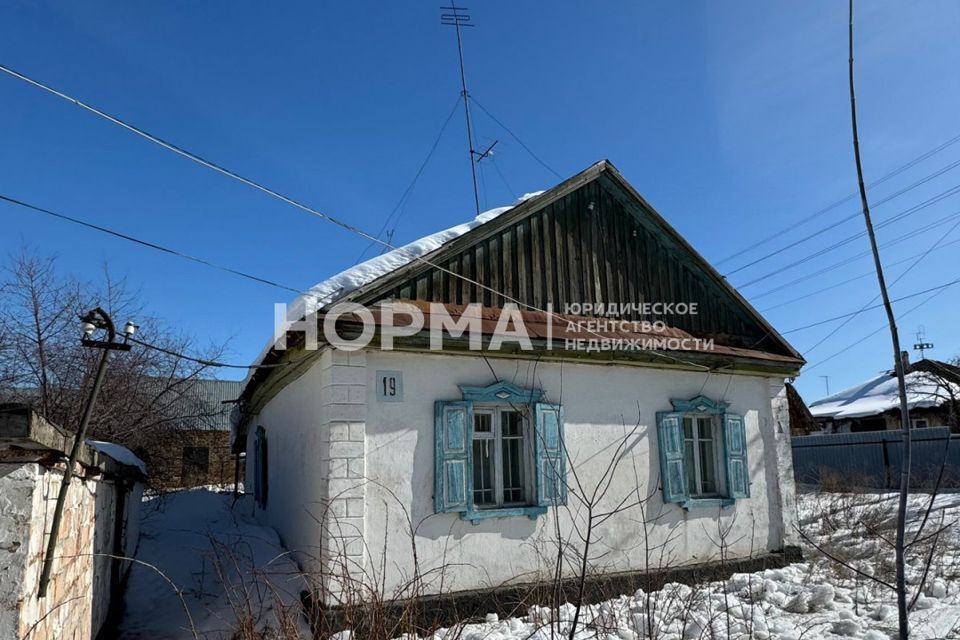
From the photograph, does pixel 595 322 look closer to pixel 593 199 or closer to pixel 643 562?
pixel 593 199

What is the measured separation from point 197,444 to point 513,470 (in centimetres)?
2512

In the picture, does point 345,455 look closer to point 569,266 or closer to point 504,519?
point 504,519

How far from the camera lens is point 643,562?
7.52m

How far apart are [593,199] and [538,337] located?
259cm

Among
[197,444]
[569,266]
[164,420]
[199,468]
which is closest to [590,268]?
[569,266]

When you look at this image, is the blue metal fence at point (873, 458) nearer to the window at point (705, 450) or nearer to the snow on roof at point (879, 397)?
the snow on roof at point (879, 397)

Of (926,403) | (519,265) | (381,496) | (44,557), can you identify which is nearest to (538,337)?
(519,265)

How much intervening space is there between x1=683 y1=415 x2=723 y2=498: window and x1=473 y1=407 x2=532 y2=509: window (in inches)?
98.7

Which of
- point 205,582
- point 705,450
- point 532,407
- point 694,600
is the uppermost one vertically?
point 532,407

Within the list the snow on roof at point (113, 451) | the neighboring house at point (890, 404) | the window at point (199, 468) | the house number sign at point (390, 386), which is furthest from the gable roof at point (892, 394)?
the window at point (199, 468)

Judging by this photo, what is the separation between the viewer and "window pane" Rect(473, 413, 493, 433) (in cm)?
696

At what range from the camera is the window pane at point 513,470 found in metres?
6.98

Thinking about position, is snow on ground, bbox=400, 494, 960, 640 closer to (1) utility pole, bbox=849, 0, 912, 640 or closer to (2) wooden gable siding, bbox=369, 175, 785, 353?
(1) utility pole, bbox=849, 0, 912, 640

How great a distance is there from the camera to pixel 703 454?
8.52m
